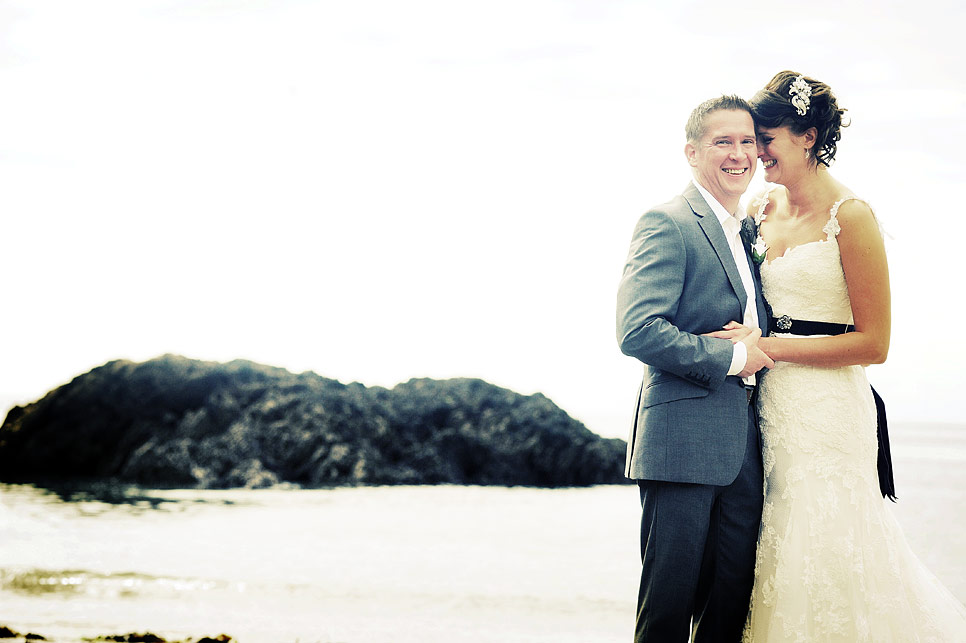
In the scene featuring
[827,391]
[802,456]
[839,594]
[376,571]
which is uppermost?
[827,391]

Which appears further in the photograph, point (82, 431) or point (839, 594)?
point (82, 431)

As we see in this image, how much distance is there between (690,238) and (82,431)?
12883 mm

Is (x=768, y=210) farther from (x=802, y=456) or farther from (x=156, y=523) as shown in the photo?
(x=156, y=523)

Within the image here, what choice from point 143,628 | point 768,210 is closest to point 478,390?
point 143,628

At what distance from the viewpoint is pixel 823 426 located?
9.72 ft

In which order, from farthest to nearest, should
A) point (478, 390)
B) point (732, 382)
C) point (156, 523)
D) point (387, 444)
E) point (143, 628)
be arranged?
point (478, 390)
point (387, 444)
point (156, 523)
point (143, 628)
point (732, 382)

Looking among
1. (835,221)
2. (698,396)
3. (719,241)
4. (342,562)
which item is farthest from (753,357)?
(342,562)

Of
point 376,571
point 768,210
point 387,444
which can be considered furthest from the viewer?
point 387,444

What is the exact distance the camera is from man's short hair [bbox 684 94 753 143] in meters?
3.01

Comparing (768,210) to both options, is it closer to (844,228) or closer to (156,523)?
(844,228)

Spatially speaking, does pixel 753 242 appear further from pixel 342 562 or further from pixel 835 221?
pixel 342 562

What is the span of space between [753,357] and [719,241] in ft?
1.43

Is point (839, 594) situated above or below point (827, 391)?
below

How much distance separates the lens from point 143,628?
5.45 meters
